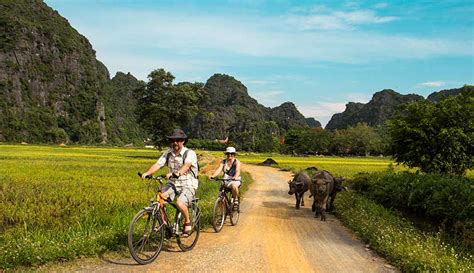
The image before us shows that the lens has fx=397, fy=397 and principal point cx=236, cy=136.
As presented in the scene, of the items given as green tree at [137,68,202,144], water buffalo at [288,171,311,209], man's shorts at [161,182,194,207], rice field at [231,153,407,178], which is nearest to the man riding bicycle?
man's shorts at [161,182,194,207]

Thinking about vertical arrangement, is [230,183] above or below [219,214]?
above

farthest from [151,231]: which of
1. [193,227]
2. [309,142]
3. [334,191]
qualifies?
[309,142]

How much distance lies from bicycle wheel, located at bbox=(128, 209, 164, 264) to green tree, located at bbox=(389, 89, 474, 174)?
1240 cm

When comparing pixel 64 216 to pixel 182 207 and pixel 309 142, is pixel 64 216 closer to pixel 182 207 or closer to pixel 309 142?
pixel 182 207

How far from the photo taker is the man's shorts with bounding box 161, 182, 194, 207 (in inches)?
287

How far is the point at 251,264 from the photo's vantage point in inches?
267

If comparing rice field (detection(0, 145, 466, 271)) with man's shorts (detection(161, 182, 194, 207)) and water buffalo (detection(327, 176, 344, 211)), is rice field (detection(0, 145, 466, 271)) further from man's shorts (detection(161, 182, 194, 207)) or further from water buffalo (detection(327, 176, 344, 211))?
water buffalo (detection(327, 176, 344, 211))

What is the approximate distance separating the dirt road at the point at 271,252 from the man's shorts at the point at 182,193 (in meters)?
0.97

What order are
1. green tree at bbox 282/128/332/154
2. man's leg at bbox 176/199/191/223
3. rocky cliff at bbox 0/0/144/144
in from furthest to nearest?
rocky cliff at bbox 0/0/144/144
green tree at bbox 282/128/332/154
man's leg at bbox 176/199/191/223

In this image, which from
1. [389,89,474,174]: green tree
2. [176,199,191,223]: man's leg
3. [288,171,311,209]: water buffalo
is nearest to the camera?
[176,199,191,223]: man's leg

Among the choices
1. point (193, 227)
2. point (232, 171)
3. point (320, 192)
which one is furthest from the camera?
point (320, 192)

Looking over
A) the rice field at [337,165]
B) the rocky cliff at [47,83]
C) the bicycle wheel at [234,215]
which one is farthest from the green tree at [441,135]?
the rocky cliff at [47,83]

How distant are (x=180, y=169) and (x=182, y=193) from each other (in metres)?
0.49

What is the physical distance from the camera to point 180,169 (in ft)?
24.0
